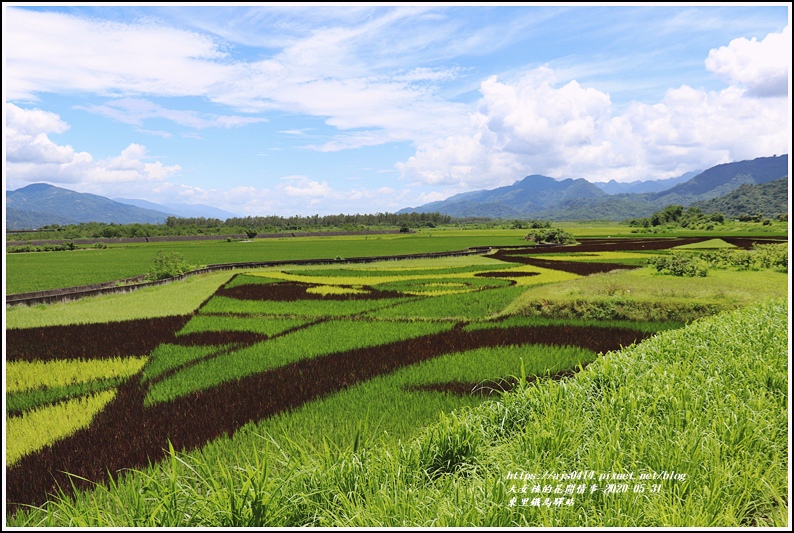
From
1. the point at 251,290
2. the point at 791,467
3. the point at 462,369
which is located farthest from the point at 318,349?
the point at 251,290

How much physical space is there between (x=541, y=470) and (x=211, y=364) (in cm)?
782

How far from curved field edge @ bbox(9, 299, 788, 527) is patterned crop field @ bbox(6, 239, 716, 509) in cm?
88

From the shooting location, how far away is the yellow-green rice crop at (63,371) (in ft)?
27.8

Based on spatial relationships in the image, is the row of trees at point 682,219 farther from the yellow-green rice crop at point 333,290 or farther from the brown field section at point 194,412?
the brown field section at point 194,412

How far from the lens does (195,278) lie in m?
29.7

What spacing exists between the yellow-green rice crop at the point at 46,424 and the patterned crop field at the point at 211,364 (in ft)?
0.08

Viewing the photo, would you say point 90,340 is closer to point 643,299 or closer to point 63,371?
point 63,371

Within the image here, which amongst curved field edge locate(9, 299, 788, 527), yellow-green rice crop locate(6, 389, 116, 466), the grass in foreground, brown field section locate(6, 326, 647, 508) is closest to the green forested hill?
the grass in foreground

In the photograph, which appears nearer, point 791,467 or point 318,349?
point 791,467

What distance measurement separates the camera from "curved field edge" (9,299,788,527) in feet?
11.3

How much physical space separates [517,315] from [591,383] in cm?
928

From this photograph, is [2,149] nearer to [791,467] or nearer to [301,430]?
[301,430]

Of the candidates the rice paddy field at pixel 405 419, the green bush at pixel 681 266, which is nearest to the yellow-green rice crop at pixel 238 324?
the rice paddy field at pixel 405 419

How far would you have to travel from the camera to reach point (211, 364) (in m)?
9.74
